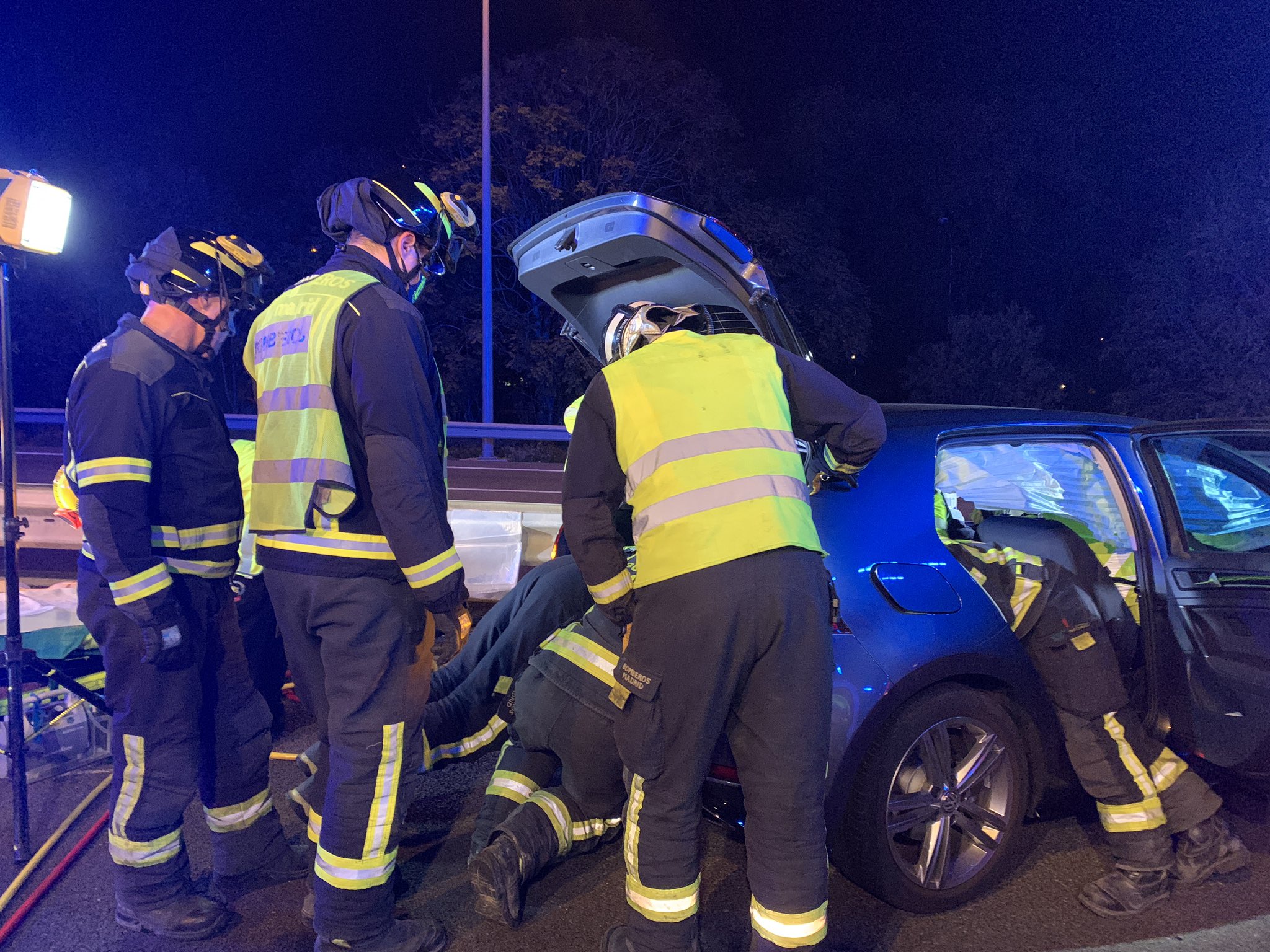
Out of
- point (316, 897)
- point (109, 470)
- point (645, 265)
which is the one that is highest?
point (645, 265)

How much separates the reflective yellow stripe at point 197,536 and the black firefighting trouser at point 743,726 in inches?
60.5

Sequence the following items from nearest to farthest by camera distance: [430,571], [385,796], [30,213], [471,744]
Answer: [430,571] < [385,796] < [30,213] < [471,744]

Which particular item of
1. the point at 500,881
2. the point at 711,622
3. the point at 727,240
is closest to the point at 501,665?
the point at 500,881

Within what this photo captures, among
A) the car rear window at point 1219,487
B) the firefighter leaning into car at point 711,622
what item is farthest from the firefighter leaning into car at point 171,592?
the car rear window at point 1219,487

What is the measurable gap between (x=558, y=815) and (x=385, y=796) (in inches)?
25.4

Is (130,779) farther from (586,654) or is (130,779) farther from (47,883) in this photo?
(586,654)

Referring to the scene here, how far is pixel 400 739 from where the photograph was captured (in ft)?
8.36

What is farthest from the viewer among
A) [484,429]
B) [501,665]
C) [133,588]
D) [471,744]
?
[484,429]

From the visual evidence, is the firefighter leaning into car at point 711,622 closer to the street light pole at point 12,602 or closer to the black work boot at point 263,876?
the black work boot at point 263,876

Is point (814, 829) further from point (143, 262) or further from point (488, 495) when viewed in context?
point (488, 495)

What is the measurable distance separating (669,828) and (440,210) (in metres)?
2.02

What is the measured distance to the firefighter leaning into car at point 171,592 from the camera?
2650 millimetres

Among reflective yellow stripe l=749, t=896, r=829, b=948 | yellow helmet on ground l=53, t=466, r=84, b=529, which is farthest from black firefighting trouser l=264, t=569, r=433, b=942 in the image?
yellow helmet on ground l=53, t=466, r=84, b=529

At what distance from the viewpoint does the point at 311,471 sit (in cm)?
247
